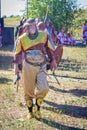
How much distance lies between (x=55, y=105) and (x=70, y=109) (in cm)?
43

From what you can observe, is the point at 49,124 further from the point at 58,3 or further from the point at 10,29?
the point at 58,3

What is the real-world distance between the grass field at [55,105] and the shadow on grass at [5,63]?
0.49 m

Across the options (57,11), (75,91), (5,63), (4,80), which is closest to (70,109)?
(75,91)

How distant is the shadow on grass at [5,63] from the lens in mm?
13781

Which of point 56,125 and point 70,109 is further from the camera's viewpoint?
point 70,109

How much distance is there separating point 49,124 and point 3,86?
11.2 feet

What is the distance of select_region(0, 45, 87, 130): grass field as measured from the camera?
7.10m

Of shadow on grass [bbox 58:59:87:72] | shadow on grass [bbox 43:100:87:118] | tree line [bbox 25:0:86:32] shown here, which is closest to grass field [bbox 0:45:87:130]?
shadow on grass [bbox 43:100:87:118]

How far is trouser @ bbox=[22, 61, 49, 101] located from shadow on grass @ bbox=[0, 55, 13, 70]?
6.35 metres

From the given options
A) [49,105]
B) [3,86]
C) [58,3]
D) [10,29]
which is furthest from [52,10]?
[49,105]

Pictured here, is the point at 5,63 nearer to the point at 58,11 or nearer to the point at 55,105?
the point at 55,105

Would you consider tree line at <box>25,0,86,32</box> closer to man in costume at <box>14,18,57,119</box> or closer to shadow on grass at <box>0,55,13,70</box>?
shadow on grass at <box>0,55,13,70</box>

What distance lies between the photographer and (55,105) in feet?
28.0

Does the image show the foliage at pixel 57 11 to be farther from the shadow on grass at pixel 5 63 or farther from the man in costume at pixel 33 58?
the man in costume at pixel 33 58
